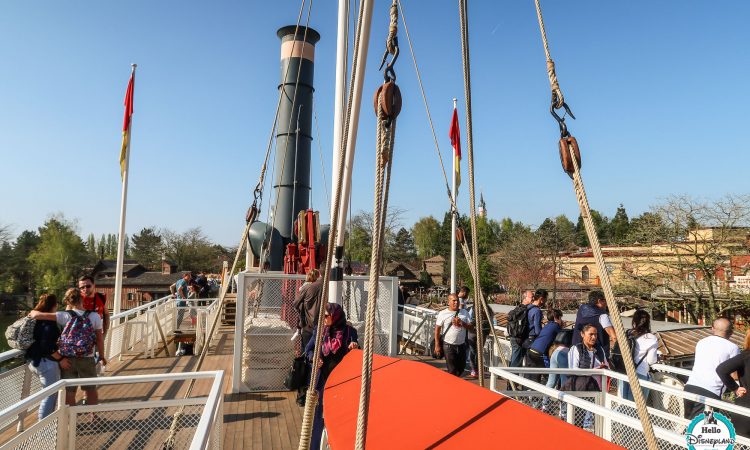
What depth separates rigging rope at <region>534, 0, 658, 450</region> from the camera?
157 centimetres

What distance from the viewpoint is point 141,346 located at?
9664 millimetres

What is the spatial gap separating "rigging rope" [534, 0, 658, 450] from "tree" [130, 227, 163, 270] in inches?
3003

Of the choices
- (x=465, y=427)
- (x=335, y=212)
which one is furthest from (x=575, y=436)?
(x=335, y=212)

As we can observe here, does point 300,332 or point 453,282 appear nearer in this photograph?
point 300,332

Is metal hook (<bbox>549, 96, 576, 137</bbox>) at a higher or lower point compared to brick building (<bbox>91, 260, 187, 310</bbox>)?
higher

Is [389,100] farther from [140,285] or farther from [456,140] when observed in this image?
[140,285]

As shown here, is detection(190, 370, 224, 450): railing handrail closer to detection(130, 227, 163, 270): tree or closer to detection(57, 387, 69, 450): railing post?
detection(57, 387, 69, 450): railing post

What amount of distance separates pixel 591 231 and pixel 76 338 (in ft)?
16.4

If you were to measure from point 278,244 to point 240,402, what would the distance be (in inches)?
273

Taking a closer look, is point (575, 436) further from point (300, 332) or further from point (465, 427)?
point (300, 332)

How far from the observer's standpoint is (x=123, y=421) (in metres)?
5.01

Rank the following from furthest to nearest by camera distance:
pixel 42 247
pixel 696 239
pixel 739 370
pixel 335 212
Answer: pixel 42 247 → pixel 696 239 → pixel 739 370 → pixel 335 212

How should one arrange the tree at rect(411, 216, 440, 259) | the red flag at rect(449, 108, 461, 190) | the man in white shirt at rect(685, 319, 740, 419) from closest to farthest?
the man in white shirt at rect(685, 319, 740, 419)
the red flag at rect(449, 108, 461, 190)
the tree at rect(411, 216, 440, 259)

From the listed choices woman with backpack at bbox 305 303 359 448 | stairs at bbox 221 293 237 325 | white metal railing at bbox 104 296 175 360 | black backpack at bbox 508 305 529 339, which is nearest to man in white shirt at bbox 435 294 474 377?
black backpack at bbox 508 305 529 339
